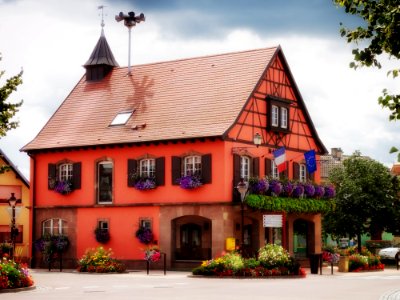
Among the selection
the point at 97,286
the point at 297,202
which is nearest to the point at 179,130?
the point at 297,202

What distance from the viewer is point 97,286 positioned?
28.3 meters

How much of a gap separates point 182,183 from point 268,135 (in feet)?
18.6

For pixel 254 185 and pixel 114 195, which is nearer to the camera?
pixel 254 185

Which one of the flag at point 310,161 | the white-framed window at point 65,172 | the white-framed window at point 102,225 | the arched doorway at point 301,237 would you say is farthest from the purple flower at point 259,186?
the white-framed window at point 65,172

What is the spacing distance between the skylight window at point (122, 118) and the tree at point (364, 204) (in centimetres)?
1512

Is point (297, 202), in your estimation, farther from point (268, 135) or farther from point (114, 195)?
point (114, 195)

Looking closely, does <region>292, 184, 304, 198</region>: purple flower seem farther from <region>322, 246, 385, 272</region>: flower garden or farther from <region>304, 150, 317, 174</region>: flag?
<region>322, 246, 385, 272</region>: flower garden

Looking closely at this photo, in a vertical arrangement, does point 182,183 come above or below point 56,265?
above

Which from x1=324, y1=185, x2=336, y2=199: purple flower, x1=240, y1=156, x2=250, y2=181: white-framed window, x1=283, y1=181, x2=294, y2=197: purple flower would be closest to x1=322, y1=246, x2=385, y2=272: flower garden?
x1=324, y1=185, x2=336, y2=199: purple flower

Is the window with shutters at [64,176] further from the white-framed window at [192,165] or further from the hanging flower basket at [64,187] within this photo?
the white-framed window at [192,165]

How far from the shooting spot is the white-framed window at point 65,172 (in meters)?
46.8

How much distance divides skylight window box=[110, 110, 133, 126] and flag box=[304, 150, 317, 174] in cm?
906

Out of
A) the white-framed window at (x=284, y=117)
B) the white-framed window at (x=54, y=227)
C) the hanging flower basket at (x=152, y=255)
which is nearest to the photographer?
the hanging flower basket at (x=152, y=255)

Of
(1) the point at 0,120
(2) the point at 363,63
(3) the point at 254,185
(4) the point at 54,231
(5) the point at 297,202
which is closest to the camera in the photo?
(2) the point at 363,63
